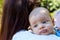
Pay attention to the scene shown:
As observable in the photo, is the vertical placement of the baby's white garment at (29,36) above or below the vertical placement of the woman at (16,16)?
below

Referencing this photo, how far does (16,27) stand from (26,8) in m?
0.11

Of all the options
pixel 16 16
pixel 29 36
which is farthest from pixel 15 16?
pixel 29 36

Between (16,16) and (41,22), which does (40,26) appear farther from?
(16,16)

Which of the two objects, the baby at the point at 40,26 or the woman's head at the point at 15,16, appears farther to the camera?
the woman's head at the point at 15,16

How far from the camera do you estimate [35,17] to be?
0.72m

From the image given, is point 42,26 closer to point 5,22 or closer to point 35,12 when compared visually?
point 35,12

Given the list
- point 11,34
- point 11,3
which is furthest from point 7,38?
point 11,3

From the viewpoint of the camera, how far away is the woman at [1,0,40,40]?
2.68ft

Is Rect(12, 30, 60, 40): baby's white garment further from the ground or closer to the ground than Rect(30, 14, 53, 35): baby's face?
closer to the ground

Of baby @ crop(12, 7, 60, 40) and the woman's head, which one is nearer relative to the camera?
baby @ crop(12, 7, 60, 40)

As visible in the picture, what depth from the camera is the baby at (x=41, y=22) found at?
2.36 ft

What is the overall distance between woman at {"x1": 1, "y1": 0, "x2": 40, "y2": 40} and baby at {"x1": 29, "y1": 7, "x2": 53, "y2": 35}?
89 millimetres

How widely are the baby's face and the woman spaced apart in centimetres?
9

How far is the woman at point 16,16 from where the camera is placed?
2.68 feet
